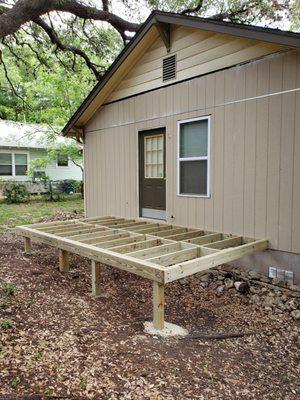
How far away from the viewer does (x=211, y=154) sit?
19.8ft

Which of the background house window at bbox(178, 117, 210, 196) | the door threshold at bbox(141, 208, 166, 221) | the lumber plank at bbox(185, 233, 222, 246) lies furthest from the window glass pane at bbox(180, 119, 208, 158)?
the lumber plank at bbox(185, 233, 222, 246)

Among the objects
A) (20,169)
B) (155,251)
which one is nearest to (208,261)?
(155,251)

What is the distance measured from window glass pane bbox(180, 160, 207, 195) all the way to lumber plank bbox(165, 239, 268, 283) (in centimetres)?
157

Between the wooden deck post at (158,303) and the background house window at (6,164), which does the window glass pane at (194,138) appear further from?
the background house window at (6,164)

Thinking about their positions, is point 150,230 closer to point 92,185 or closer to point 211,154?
point 211,154

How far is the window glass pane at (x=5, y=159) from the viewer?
60.7 feet

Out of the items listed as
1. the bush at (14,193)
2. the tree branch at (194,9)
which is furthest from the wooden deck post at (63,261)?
the bush at (14,193)

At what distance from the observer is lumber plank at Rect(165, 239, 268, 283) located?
12.8 feet

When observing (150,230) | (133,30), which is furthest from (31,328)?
(133,30)

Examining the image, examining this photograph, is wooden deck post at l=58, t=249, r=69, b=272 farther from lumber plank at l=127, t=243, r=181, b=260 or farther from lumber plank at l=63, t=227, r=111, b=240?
lumber plank at l=127, t=243, r=181, b=260

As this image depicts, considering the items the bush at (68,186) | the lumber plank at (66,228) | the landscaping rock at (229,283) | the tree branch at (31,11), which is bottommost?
the landscaping rock at (229,283)

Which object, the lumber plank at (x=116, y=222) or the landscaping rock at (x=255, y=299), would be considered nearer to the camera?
the landscaping rock at (x=255, y=299)

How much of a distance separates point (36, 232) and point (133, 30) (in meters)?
7.67

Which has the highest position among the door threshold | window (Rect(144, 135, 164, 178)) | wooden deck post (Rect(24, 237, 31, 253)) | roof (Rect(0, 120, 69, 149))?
roof (Rect(0, 120, 69, 149))
